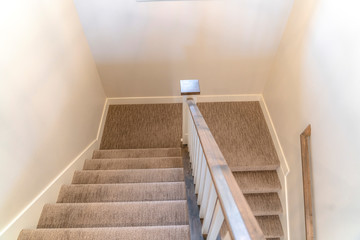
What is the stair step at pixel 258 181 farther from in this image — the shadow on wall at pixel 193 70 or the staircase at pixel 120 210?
the shadow on wall at pixel 193 70

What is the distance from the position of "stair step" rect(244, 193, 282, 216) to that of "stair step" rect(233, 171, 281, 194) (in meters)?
0.10

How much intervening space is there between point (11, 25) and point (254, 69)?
262cm

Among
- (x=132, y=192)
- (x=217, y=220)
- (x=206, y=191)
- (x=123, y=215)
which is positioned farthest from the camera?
(x=132, y=192)

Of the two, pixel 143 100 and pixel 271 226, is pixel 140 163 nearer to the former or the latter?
pixel 143 100

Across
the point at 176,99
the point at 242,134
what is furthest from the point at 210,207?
the point at 176,99

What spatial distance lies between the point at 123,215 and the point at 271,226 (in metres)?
1.86

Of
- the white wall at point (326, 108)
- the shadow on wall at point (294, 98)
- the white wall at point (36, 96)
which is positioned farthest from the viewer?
the shadow on wall at point (294, 98)

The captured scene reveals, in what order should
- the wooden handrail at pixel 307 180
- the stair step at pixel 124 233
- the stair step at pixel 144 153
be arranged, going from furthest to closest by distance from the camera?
the stair step at pixel 144 153 → the wooden handrail at pixel 307 180 → the stair step at pixel 124 233

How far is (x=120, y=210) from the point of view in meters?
1.56

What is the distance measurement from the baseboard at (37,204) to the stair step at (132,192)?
0.20 metres

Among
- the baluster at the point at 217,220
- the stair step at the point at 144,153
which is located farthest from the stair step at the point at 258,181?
the baluster at the point at 217,220

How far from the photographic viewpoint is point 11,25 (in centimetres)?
145

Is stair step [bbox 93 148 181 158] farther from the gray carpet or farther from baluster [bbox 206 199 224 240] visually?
baluster [bbox 206 199 224 240]

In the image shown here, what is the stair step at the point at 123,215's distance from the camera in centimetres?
151
